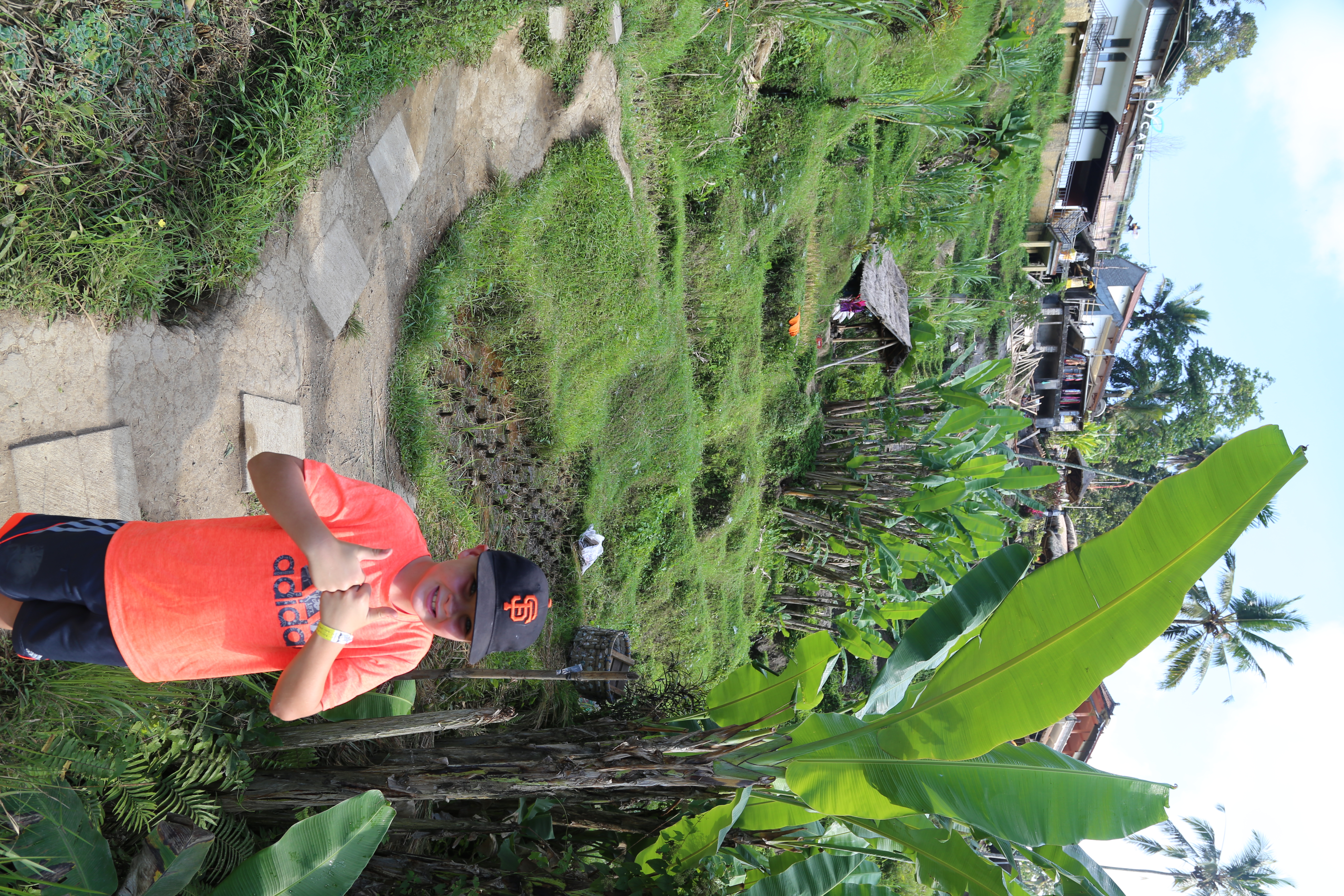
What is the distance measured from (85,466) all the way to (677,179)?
4.84 metres

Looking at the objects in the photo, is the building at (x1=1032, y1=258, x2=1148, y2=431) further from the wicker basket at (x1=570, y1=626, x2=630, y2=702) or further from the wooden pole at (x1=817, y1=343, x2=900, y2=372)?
the wicker basket at (x1=570, y1=626, x2=630, y2=702)

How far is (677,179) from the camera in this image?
6105mm

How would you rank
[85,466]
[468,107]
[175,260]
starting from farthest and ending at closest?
[468,107] < [175,260] < [85,466]

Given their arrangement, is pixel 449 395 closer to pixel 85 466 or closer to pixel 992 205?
pixel 85 466

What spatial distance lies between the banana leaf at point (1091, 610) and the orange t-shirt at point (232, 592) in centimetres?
178

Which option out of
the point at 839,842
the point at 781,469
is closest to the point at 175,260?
the point at 839,842

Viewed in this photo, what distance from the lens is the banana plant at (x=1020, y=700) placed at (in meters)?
2.10

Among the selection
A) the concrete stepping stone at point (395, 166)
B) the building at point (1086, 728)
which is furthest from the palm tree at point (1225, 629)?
the concrete stepping stone at point (395, 166)

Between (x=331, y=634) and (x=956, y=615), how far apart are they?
191 centimetres

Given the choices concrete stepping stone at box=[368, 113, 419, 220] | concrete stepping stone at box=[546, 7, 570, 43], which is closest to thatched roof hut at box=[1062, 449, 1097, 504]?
concrete stepping stone at box=[546, 7, 570, 43]

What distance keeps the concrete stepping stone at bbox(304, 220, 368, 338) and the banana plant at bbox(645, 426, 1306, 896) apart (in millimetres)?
2955

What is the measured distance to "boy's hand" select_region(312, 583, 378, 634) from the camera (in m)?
1.79

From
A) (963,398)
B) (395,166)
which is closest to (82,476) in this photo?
(395,166)

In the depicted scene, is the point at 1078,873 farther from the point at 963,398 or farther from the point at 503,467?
the point at 963,398
